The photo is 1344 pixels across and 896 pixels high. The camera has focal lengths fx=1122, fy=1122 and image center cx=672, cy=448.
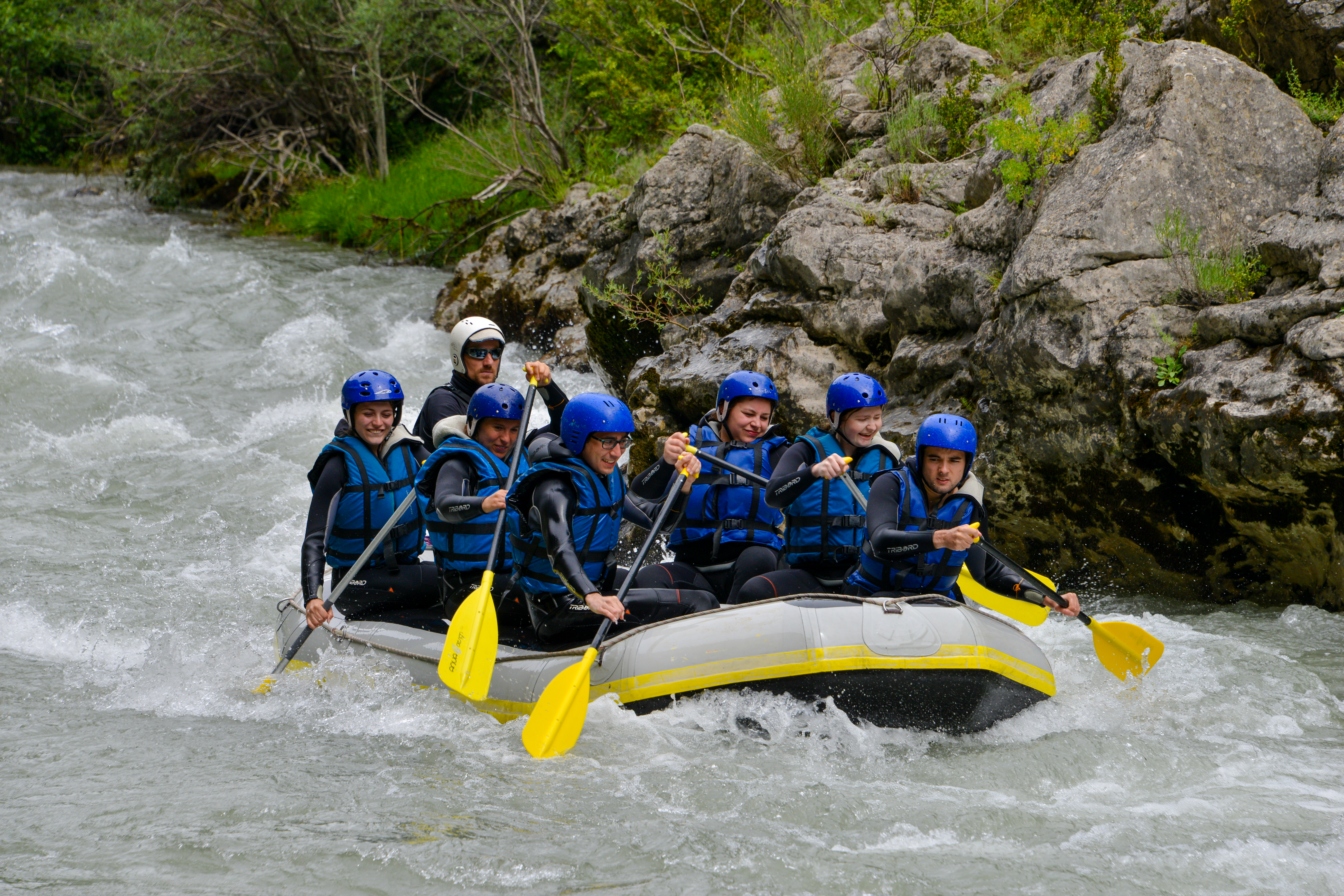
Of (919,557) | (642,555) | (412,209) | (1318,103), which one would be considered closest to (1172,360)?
(919,557)

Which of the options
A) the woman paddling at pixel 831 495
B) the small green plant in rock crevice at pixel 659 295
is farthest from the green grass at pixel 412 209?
the woman paddling at pixel 831 495

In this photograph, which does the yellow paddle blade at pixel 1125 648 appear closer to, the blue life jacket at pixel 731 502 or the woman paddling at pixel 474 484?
the blue life jacket at pixel 731 502

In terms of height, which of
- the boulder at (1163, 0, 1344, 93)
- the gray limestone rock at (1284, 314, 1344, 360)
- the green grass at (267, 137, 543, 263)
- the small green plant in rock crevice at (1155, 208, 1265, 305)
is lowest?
the green grass at (267, 137, 543, 263)

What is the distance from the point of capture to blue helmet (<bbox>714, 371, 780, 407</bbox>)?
5051 millimetres

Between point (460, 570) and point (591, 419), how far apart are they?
1085mm

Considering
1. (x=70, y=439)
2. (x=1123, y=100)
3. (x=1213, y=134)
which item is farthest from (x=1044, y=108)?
(x=70, y=439)

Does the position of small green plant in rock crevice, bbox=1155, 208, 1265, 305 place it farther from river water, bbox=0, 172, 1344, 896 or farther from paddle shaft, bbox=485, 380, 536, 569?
paddle shaft, bbox=485, 380, 536, 569

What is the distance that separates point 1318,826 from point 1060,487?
2.55 meters

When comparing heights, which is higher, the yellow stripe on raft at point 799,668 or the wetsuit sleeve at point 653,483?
the wetsuit sleeve at point 653,483

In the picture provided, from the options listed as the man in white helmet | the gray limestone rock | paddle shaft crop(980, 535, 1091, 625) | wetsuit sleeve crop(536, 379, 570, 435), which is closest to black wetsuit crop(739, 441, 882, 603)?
paddle shaft crop(980, 535, 1091, 625)

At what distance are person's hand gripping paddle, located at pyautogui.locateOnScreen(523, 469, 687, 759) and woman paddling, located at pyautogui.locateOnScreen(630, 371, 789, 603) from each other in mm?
915

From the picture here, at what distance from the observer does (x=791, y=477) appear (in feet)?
15.0

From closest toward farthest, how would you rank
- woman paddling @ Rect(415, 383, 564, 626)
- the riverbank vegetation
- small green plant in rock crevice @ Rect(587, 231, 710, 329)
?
woman paddling @ Rect(415, 383, 564, 626) < small green plant in rock crevice @ Rect(587, 231, 710, 329) < the riverbank vegetation

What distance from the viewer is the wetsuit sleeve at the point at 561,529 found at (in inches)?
170
